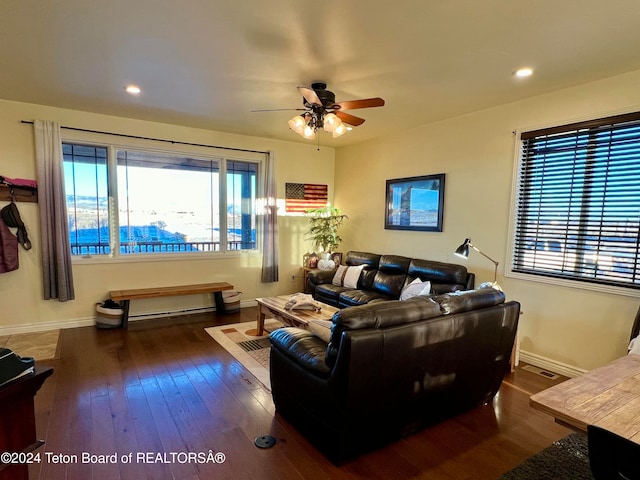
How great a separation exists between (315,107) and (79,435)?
118 inches

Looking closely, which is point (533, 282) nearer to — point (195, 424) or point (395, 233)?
point (395, 233)

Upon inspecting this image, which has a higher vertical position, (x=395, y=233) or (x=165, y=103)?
(x=165, y=103)

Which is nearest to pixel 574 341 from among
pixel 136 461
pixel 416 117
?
pixel 416 117

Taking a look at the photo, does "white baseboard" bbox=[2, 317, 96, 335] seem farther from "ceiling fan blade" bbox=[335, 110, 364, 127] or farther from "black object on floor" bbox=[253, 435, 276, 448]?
"ceiling fan blade" bbox=[335, 110, 364, 127]

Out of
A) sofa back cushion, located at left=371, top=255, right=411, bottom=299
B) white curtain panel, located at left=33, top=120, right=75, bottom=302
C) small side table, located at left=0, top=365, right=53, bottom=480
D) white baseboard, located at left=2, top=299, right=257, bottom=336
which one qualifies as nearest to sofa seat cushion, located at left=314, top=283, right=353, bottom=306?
sofa back cushion, located at left=371, top=255, right=411, bottom=299

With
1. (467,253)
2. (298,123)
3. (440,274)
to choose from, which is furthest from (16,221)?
(467,253)

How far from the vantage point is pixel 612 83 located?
2953 mm

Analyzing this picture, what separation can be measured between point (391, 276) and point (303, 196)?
2.22 metres

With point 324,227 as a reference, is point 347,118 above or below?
above

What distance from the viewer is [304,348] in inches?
88.5

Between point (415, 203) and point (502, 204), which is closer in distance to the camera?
point (502, 204)

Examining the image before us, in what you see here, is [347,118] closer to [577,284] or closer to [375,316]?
[375,316]

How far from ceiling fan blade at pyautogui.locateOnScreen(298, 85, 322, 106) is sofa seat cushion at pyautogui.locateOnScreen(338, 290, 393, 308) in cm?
237

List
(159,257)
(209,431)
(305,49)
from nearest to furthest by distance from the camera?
(209,431) < (305,49) < (159,257)
